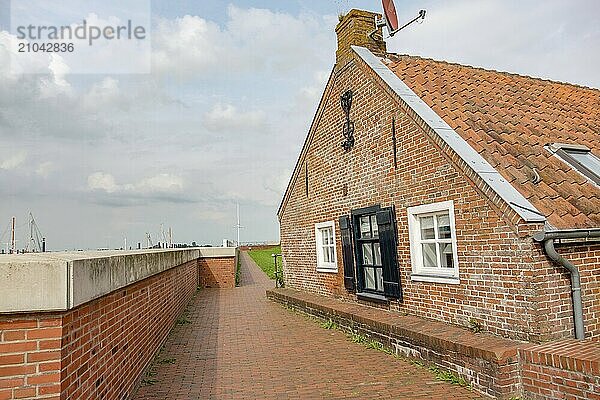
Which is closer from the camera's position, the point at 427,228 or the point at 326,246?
the point at 427,228

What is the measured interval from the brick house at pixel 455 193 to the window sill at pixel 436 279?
0.02 m

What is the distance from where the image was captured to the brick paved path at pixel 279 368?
6.47 metres

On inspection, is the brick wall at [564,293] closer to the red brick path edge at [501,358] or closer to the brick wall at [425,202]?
the brick wall at [425,202]

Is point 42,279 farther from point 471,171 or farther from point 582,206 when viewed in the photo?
point 582,206

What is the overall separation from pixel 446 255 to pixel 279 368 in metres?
3.24

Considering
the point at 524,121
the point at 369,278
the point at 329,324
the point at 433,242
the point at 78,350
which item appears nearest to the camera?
the point at 78,350

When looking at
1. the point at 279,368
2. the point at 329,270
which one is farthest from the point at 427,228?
the point at 329,270

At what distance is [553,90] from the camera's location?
451 inches

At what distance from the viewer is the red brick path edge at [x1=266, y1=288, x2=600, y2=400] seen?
5062 mm

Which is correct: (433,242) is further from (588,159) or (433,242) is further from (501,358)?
(588,159)

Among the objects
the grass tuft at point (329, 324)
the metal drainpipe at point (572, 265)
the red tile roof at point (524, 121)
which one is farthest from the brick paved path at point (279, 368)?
the red tile roof at point (524, 121)

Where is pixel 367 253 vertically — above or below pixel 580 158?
below

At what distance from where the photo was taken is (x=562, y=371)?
5219mm

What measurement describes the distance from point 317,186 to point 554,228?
25.0 ft
